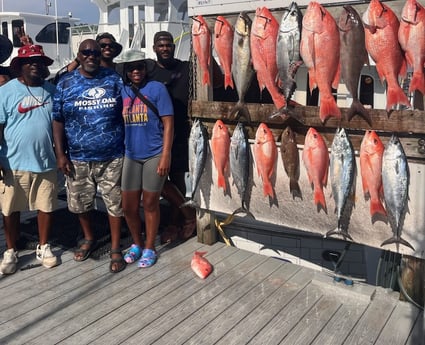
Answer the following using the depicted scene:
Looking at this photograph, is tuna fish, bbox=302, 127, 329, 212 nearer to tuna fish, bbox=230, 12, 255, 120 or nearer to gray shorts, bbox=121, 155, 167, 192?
tuna fish, bbox=230, 12, 255, 120

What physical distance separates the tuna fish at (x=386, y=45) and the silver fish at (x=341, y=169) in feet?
1.38

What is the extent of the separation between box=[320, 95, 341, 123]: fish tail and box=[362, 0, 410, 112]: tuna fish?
36 cm

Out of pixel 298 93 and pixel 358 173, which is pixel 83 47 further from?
pixel 298 93

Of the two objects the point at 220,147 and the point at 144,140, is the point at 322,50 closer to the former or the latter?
the point at 220,147

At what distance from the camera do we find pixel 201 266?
4008 millimetres

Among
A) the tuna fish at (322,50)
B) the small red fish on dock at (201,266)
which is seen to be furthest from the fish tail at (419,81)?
the small red fish on dock at (201,266)

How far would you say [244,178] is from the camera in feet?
12.7

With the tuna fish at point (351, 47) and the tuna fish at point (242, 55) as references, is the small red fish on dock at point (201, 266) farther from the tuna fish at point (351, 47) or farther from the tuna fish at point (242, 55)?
the tuna fish at point (351, 47)

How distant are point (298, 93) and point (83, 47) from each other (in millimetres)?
4375

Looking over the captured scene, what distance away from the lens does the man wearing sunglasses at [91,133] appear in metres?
3.82

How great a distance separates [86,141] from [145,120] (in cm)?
54

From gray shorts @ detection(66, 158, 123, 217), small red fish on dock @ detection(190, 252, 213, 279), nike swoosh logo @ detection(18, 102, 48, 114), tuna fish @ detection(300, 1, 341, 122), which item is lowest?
small red fish on dock @ detection(190, 252, 213, 279)

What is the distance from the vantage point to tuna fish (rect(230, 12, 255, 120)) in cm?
357

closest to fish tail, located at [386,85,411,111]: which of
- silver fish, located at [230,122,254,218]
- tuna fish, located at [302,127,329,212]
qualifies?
tuna fish, located at [302,127,329,212]
